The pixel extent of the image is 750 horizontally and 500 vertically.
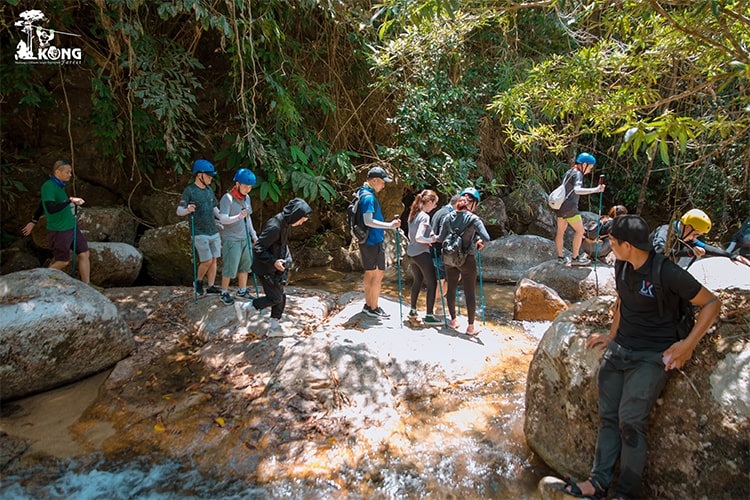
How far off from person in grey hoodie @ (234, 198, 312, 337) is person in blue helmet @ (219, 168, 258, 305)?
32.0 inches

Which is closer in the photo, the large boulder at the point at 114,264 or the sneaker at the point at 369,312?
the sneaker at the point at 369,312

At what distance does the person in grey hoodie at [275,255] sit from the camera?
4793 millimetres

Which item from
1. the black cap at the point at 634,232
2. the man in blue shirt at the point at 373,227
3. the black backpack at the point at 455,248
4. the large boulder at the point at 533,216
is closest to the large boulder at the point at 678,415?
the black cap at the point at 634,232

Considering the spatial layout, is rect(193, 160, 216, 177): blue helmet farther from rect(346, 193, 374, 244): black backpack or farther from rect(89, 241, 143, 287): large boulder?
rect(89, 241, 143, 287): large boulder

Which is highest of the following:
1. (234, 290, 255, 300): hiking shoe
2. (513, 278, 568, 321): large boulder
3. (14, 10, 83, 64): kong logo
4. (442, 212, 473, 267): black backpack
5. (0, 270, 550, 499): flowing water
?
(14, 10, 83, 64): kong logo

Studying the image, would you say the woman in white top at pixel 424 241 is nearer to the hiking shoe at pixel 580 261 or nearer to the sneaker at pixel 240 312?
the sneaker at pixel 240 312

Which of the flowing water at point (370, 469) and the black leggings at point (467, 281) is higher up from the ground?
the black leggings at point (467, 281)

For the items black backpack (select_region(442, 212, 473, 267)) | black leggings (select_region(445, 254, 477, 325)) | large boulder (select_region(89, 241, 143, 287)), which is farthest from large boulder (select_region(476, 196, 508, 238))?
large boulder (select_region(89, 241, 143, 287))

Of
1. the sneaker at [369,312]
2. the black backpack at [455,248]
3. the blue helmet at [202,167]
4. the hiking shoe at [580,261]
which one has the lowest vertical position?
the sneaker at [369,312]

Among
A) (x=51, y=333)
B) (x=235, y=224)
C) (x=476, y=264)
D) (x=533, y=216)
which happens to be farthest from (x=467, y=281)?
(x=533, y=216)

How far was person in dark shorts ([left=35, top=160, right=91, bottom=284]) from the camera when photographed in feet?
17.4

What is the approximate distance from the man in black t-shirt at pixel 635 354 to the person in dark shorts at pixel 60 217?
5.61 metres

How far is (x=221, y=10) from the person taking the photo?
7.05 metres

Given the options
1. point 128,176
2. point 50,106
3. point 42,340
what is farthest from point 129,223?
point 42,340
